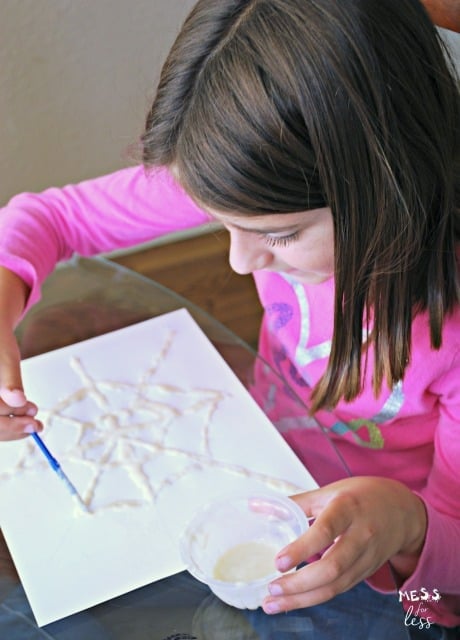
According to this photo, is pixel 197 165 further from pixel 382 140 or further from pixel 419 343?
pixel 419 343

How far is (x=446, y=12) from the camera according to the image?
0.78m

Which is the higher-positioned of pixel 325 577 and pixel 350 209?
pixel 350 209

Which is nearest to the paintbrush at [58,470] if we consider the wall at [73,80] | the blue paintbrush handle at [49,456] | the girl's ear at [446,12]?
the blue paintbrush handle at [49,456]

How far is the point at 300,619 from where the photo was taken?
66 centimetres

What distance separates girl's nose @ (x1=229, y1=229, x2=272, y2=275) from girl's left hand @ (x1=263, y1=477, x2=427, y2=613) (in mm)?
203

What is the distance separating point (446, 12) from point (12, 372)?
548 millimetres

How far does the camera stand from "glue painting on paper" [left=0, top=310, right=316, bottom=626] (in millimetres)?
687

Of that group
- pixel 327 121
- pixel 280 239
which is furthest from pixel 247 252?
pixel 327 121

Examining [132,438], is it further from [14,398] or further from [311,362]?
[311,362]

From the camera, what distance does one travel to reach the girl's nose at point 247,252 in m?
0.69

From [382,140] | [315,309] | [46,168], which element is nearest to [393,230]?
[382,140]

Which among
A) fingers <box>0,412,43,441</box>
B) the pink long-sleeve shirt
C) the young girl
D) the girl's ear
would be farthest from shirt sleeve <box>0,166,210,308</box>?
the girl's ear

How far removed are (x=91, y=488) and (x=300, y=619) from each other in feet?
0.73

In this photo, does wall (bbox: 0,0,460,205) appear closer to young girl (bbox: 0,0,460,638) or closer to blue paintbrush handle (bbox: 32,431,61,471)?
young girl (bbox: 0,0,460,638)
